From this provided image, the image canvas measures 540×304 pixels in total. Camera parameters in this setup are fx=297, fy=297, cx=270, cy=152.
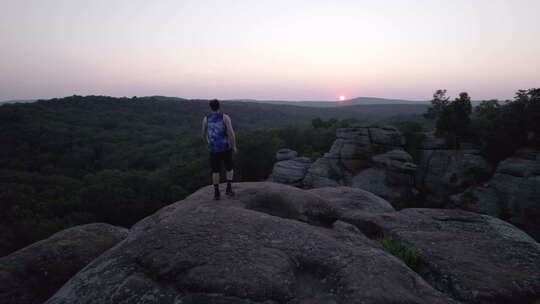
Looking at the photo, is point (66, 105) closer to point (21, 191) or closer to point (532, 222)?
point (21, 191)

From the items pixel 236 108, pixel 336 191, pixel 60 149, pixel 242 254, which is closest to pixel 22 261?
pixel 242 254

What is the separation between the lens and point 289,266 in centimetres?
534

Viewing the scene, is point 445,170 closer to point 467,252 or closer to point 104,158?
point 467,252

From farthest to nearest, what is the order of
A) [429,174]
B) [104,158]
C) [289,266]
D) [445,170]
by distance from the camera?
[104,158] → [429,174] → [445,170] → [289,266]

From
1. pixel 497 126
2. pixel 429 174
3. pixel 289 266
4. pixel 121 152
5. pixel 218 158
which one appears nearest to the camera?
pixel 289 266

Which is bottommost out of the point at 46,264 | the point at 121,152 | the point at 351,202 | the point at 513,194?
the point at 121,152

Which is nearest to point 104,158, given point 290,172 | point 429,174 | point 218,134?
point 290,172

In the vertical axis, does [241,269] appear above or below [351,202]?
above

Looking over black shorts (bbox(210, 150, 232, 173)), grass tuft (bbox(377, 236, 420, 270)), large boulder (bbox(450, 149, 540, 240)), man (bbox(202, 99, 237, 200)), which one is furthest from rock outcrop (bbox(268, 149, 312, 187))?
grass tuft (bbox(377, 236, 420, 270))

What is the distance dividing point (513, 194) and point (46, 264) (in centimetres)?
3011

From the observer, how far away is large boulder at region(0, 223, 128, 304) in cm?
663

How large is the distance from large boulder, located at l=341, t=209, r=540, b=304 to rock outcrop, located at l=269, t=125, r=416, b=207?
19844 mm

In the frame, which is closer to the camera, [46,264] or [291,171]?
[46,264]

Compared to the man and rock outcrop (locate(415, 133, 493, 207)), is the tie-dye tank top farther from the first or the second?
rock outcrop (locate(415, 133, 493, 207))
